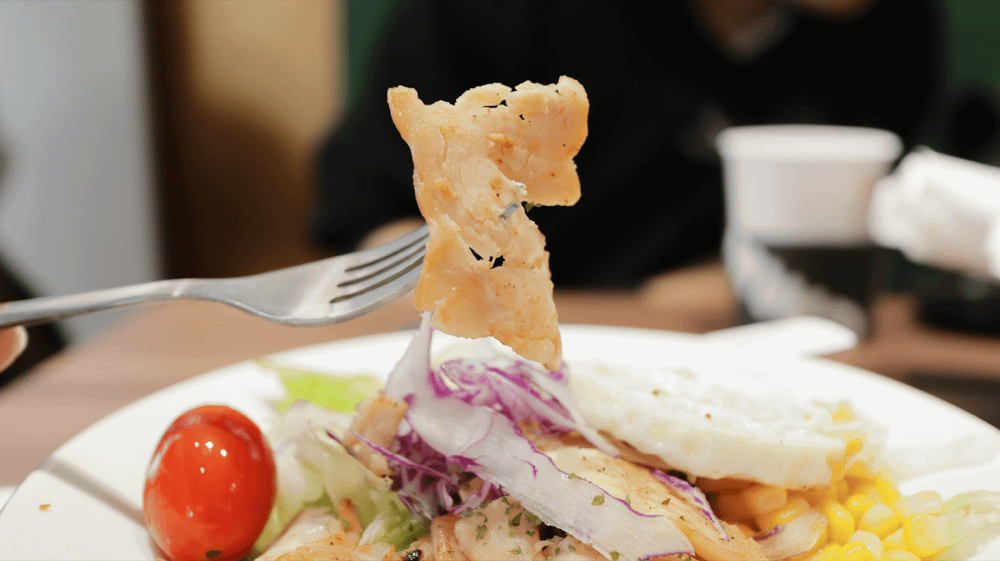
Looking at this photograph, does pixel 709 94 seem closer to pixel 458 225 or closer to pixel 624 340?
pixel 624 340

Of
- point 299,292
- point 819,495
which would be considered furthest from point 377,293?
point 819,495

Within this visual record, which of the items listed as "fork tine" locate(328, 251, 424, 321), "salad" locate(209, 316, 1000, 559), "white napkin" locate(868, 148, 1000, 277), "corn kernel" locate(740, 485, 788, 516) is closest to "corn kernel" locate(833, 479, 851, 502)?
"salad" locate(209, 316, 1000, 559)

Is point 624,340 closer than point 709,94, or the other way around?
point 624,340

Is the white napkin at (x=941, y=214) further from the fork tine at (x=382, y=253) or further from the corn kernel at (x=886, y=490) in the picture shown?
the fork tine at (x=382, y=253)

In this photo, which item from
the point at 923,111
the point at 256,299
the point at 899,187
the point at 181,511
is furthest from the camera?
the point at 923,111

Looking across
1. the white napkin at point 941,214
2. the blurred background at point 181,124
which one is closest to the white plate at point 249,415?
the white napkin at point 941,214

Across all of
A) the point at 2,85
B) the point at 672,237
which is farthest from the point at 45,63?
the point at 672,237

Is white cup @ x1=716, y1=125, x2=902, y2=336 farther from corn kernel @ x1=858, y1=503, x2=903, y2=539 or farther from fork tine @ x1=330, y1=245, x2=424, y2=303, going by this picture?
fork tine @ x1=330, y1=245, x2=424, y2=303
